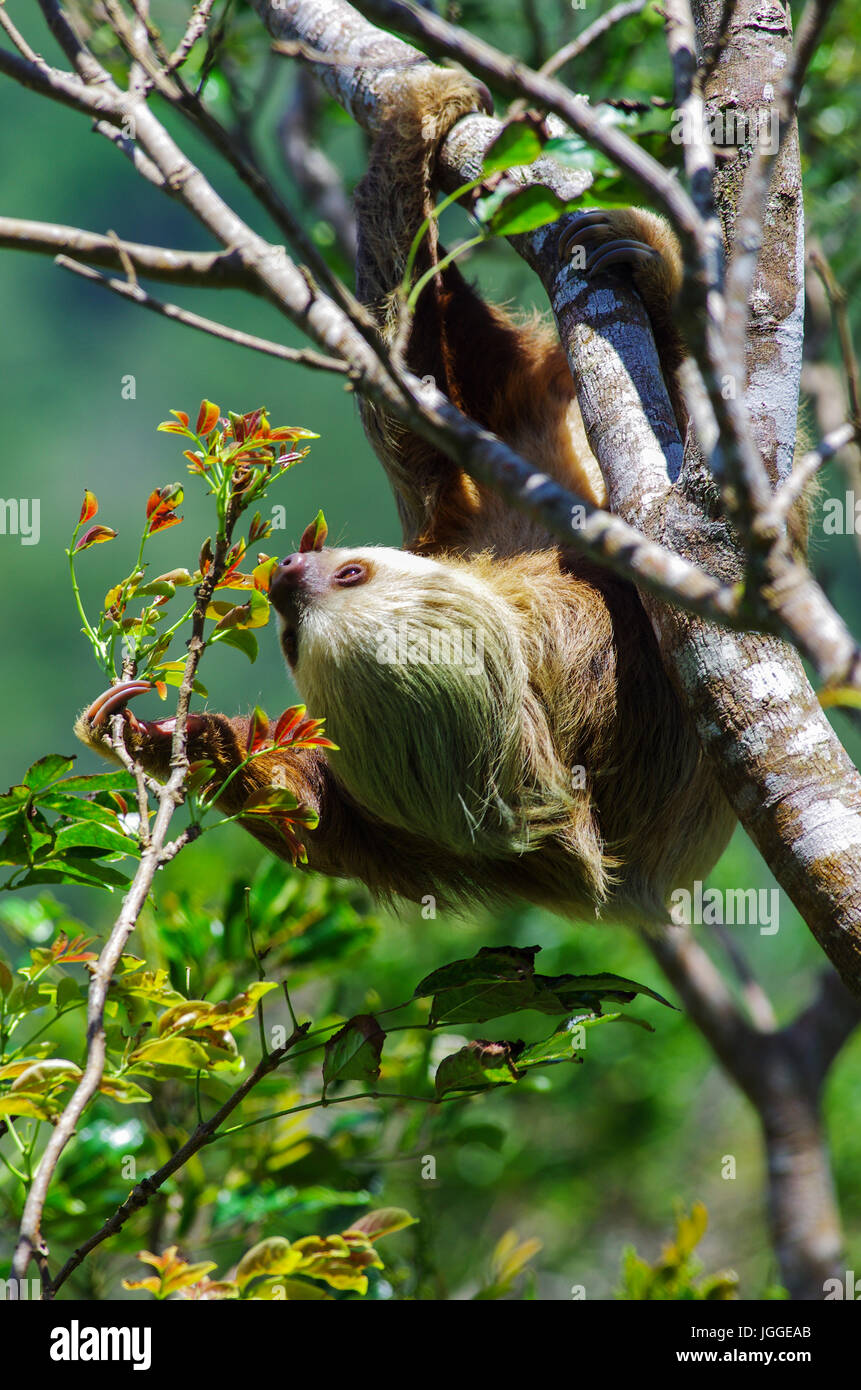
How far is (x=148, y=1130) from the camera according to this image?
3.58 meters

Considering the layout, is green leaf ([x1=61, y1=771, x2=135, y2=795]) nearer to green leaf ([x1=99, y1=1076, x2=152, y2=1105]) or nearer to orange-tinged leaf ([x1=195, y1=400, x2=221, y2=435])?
green leaf ([x1=99, y1=1076, x2=152, y2=1105])

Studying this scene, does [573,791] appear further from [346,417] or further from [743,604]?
[346,417]

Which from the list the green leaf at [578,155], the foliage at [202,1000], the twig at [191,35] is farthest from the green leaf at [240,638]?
the green leaf at [578,155]

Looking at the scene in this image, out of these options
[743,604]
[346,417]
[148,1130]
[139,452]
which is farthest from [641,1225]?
[346,417]

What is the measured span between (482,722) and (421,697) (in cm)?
17

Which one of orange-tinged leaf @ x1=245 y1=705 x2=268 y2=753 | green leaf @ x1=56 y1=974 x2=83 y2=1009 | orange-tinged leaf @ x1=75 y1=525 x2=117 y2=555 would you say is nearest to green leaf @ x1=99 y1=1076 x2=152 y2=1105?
green leaf @ x1=56 y1=974 x2=83 y2=1009

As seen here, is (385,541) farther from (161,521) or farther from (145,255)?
(145,255)

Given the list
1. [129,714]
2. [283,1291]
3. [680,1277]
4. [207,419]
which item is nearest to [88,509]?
[207,419]

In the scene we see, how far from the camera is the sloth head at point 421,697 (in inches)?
116

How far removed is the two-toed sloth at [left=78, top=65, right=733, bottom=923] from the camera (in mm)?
2957

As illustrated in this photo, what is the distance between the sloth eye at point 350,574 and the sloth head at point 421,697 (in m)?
0.01

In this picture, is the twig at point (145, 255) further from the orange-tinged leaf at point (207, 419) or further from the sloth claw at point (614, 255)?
the sloth claw at point (614, 255)

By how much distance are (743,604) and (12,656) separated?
65.8 ft
